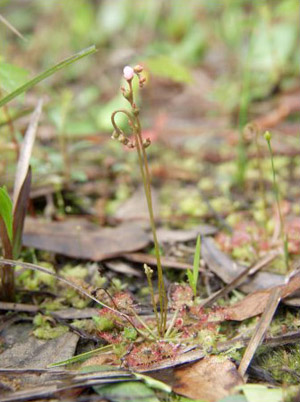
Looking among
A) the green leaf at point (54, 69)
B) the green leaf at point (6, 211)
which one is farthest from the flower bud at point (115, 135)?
the green leaf at point (6, 211)

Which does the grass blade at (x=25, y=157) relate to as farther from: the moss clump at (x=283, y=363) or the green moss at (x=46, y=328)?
the moss clump at (x=283, y=363)

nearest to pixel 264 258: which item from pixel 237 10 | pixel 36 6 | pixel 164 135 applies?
pixel 164 135

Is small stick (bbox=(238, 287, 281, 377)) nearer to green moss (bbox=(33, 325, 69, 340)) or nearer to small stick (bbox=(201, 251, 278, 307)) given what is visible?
small stick (bbox=(201, 251, 278, 307))

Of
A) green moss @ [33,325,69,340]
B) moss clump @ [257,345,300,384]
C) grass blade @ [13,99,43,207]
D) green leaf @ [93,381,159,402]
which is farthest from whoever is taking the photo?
grass blade @ [13,99,43,207]

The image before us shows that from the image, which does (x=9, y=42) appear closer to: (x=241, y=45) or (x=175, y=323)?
(x=241, y=45)

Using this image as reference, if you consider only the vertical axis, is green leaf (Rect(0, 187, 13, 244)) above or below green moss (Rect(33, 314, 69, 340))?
above

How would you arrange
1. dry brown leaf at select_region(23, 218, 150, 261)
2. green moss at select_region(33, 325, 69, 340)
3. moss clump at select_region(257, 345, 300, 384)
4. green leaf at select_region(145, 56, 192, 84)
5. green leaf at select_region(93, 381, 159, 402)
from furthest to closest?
green leaf at select_region(145, 56, 192, 84), dry brown leaf at select_region(23, 218, 150, 261), green moss at select_region(33, 325, 69, 340), moss clump at select_region(257, 345, 300, 384), green leaf at select_region(93, 381, 159, 402)

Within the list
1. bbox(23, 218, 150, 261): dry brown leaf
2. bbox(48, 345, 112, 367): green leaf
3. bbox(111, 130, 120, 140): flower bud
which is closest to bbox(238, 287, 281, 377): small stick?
bbox(48, 345, 112, 367): green leaf
